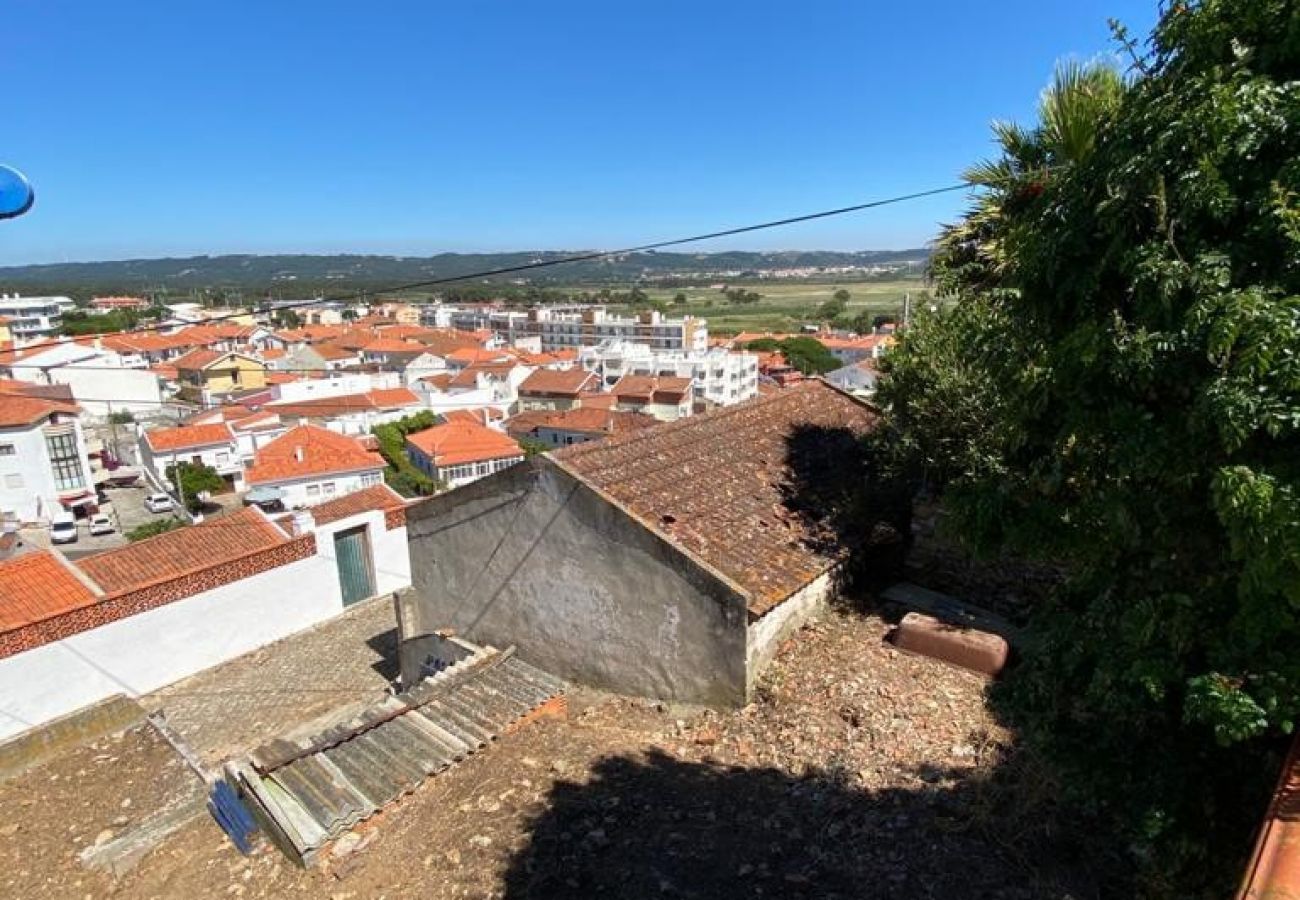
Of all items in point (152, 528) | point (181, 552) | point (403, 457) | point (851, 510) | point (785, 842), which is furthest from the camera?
point (403, 457)

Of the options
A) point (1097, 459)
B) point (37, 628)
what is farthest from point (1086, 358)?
point (37, 628)

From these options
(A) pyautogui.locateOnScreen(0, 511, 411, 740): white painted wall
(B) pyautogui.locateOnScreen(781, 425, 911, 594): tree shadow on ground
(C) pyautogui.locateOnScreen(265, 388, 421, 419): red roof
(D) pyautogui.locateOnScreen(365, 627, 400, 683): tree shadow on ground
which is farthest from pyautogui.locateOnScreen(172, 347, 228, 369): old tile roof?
(B) pyautogui.locateOnScreen(781, 425, 911, 594): tree shadow on ground

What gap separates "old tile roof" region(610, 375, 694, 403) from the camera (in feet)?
196

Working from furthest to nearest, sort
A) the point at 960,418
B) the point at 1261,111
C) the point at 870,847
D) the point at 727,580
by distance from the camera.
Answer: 1. the point at 960,418
2. the point at 727,580
3. the point at 870,847
4. the point at 1261,111

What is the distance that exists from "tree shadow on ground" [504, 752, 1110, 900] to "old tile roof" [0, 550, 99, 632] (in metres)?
11.8

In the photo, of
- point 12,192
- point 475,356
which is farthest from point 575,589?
point 475,356

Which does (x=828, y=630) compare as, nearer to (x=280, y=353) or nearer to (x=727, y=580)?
(x=727, y=580)

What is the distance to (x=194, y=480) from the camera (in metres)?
41.9

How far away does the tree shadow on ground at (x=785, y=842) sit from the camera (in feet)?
17.8

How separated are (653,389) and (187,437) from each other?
3311 centimetres

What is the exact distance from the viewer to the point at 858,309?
6964 inches

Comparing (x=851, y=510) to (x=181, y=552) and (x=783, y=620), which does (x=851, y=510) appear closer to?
(x=783, y=620)

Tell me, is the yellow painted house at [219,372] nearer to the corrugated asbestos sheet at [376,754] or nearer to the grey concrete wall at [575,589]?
the grey concrete wall at [575,589]

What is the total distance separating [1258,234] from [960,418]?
25.5 ft
